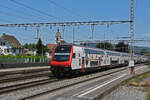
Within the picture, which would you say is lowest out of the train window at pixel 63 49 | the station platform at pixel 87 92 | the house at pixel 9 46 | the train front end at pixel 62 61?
the station platform at pixel 87 92

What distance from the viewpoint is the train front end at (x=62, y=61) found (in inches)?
782

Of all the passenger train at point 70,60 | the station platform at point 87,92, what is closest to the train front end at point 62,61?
the passenger train at point 70,60

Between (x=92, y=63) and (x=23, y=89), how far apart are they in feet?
42.8

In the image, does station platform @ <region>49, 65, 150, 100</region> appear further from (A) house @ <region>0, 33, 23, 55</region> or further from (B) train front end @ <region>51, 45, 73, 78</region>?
(A) house @ <region>0, 33, 23, 55</region>

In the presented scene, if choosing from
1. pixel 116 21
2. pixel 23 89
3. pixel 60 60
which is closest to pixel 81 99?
pixel 23 89

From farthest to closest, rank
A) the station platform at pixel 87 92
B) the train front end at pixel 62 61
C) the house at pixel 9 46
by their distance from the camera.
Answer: the house at pixel 9 46 → the train front end at pixel 62 61 → the station platform at pixel 87 92

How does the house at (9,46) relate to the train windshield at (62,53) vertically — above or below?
above

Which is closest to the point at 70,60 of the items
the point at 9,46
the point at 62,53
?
the point at 62,53

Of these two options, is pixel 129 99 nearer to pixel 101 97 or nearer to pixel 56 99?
pixel 101 97

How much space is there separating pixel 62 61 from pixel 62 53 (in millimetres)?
766

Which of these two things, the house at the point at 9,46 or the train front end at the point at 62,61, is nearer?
the train front end at the point at 62,61

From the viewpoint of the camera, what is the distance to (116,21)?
3094 centimetres

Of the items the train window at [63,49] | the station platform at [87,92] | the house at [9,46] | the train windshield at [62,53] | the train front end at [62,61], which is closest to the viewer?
the station platform at [87,92]

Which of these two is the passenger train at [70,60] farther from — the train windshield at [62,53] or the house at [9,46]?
the house at [9,46]
